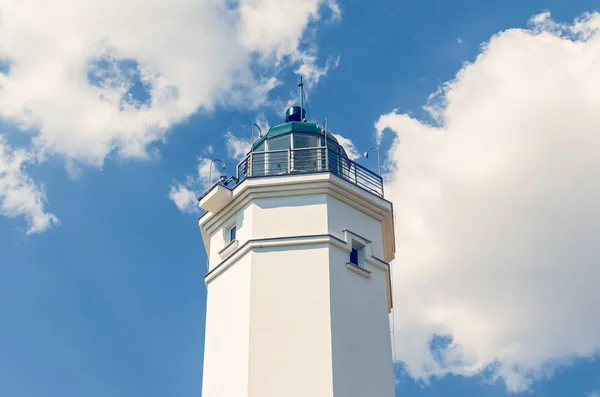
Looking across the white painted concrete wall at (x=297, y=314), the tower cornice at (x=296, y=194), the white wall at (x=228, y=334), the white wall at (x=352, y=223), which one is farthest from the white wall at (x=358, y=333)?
the white wall at (x=228, y=334)

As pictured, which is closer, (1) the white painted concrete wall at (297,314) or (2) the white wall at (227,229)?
(1) the white painted concrete wall at (297,314)

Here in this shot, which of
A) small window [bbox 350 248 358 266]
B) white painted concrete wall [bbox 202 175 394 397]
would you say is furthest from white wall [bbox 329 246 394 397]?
small window [bbox 350 248 358 266]

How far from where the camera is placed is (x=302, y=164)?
2348 cm

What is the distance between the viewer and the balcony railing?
23188 mm

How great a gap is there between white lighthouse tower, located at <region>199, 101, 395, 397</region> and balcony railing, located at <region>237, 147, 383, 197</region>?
0.10ft

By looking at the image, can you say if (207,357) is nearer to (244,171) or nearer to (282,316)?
(282,316)

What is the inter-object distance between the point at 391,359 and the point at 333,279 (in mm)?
2383

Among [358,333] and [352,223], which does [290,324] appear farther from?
[352,223]

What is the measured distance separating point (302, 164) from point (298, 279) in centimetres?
401

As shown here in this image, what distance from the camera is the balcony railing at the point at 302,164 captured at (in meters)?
23.2

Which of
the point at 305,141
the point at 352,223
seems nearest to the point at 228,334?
the point at 352,223

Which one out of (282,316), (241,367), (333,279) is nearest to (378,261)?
(333,279)

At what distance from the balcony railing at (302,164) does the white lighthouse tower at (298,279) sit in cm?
3

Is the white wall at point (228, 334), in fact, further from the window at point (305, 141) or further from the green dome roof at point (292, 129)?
the green dome roof at point (292, 129)
